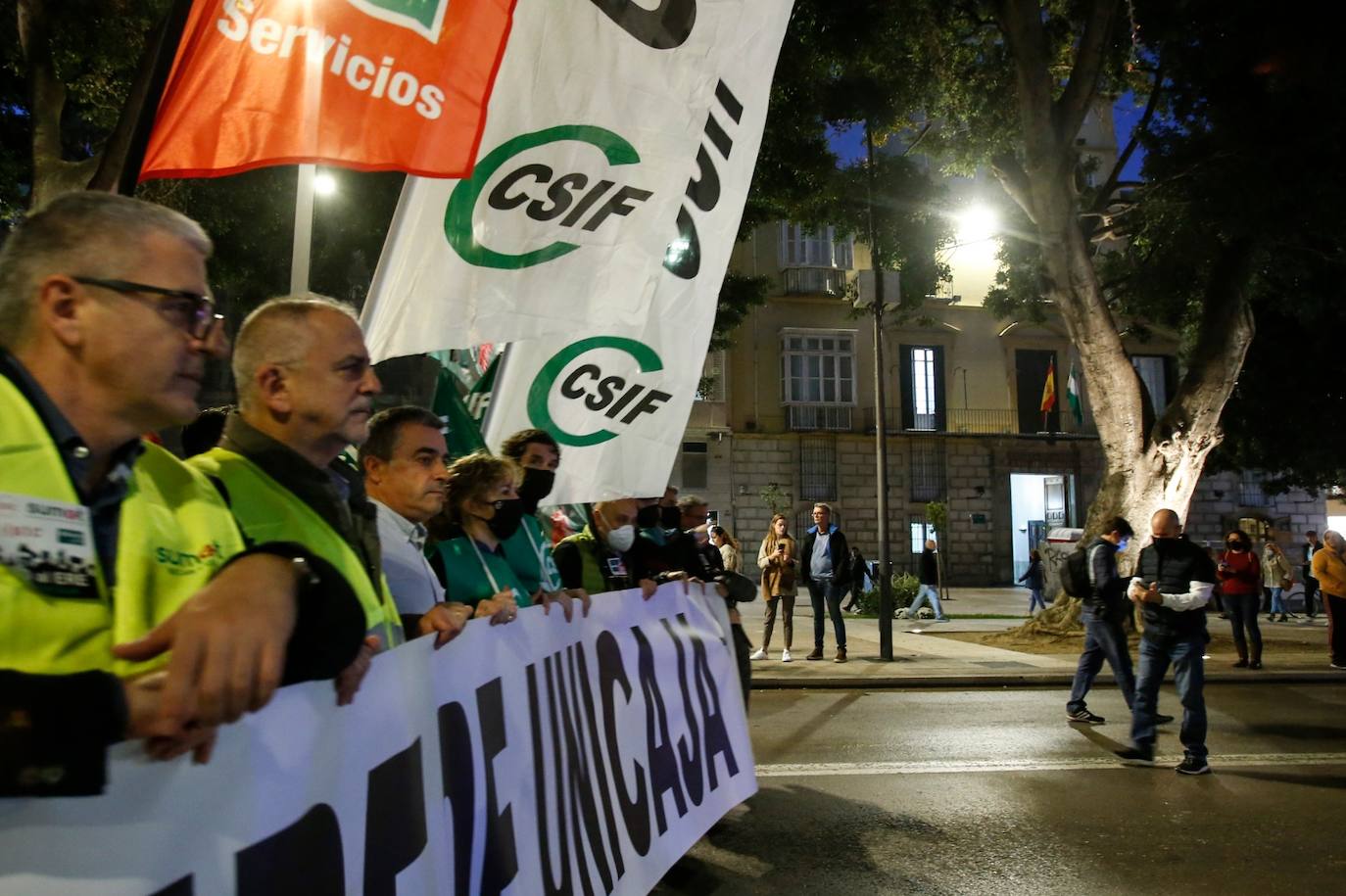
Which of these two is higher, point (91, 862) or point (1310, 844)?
point (91, 862)

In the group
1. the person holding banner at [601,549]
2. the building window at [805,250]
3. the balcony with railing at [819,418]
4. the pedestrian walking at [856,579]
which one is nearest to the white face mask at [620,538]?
the person holding banner at [601,549]

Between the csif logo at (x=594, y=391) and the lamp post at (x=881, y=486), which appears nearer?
the csif logo at (x=594, y=391)

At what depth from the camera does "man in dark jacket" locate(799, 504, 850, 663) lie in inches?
495

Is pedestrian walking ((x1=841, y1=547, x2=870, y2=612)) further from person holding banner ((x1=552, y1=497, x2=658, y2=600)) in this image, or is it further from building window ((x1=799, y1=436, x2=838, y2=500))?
person holding banner ((x1=552, y1=497, x2=658, y2=600))

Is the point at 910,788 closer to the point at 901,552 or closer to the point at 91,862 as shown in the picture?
the point at 91,862

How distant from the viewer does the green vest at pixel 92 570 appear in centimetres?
124

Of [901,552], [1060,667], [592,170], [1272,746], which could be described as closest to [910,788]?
[1272,746]

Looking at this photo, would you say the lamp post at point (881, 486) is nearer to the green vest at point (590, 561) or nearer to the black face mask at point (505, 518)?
the green vest at point (590, 561)

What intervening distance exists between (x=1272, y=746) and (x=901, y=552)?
26556mm

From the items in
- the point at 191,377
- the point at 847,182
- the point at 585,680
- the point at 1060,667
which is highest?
the point at 847,182

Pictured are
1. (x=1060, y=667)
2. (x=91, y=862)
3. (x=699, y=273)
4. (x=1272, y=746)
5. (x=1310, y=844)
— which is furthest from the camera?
(x=1060, y=667)

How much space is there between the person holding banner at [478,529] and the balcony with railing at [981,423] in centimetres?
3163

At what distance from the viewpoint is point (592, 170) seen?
3.96 m

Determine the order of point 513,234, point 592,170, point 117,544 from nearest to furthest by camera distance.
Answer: point 117,544, point 513,234, point 592,170
